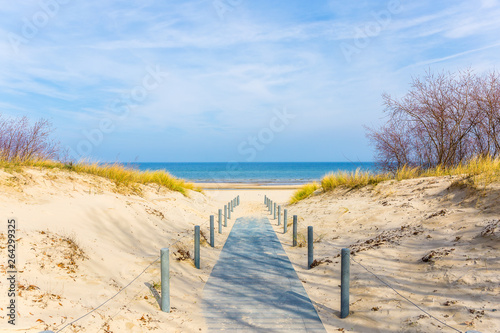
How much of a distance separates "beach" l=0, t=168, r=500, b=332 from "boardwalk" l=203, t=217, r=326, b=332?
25 cm

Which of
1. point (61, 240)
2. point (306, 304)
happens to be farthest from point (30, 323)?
point (306, 304)

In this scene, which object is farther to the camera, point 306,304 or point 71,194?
point 71,194

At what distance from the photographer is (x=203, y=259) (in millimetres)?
9359

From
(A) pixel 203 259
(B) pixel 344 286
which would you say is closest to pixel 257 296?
(B) pixel 344 286

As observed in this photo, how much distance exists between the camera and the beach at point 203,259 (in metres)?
4.84

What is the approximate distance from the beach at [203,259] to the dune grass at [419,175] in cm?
52

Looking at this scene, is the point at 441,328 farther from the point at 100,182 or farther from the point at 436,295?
the point at 100,182

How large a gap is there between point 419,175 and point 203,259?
10.8 metres

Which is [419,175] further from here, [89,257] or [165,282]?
[89,257]

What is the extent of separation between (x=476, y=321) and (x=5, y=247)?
698 centimetres

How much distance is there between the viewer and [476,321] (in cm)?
450

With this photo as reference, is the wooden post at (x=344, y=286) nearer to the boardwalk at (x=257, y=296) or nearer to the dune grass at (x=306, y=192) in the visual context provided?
the boardwalk at (x=257, y=296)

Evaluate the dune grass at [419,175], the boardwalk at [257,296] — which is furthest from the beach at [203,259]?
the dune grass at [419,175]

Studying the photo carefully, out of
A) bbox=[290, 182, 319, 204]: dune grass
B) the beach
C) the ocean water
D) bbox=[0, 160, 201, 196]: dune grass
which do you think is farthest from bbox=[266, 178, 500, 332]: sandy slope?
bbox=[290, 182, 319, 204]: dune grass
